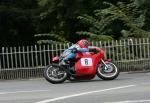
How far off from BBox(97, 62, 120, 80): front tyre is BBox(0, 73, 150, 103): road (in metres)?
0.24

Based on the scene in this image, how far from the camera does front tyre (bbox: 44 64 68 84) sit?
62.5 feet

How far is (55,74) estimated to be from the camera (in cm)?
1914

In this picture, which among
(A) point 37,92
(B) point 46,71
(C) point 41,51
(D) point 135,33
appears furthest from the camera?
(D) point 135,33

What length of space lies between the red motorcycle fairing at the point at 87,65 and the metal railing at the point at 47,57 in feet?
11.0

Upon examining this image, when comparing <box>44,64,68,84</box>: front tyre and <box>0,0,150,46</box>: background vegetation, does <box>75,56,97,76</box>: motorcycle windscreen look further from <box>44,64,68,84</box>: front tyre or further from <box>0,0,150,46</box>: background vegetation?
<box>0,0,150,46</box>: background vegetation

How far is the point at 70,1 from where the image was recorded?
30.0 metres

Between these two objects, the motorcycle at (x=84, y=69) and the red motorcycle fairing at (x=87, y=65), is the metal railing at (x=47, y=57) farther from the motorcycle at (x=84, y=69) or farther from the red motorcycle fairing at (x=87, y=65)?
the red motorcycle fairing at (x=87, y=65)

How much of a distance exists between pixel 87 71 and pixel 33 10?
14.2 metres

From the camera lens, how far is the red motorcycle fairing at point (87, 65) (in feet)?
62.8

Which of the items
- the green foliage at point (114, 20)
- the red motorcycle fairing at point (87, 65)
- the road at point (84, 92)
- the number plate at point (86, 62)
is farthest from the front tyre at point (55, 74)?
the green foliage at point (114, 20)

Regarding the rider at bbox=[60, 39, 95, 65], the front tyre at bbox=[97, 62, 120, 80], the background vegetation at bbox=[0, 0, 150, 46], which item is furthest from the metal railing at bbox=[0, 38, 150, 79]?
the front tyre at bbox=[97, 62, 120, 80]

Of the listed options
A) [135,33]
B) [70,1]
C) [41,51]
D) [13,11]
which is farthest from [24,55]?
[13,11]

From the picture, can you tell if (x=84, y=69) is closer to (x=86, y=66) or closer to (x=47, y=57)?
(x=86, y=66)

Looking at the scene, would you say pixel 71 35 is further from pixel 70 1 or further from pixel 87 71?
pixel 87 71
